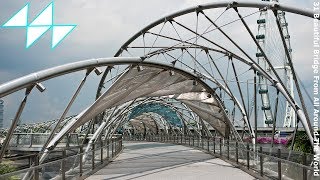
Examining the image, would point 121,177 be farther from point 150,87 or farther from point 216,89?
point 216,89

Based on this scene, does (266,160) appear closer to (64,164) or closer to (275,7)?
(275,7)

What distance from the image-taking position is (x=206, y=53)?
29406mm

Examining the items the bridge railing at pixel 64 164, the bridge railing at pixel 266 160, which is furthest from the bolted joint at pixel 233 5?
the bridge railing at pixel 64 164

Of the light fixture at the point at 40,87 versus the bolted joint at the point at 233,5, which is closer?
the light fixture at the point at 40,87

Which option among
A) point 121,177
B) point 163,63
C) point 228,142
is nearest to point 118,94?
point 163,63

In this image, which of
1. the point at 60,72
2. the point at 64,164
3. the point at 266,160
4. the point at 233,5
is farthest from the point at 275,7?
the point at 64,164

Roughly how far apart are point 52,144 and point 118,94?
7.65 metres

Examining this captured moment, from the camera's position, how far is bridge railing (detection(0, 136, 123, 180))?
10.9 meters

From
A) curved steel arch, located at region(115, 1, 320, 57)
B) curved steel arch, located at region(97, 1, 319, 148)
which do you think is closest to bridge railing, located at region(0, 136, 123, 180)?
curved steel arch, located at region(97, 1, 319, 148)

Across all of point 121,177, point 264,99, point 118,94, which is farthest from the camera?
point 264,99

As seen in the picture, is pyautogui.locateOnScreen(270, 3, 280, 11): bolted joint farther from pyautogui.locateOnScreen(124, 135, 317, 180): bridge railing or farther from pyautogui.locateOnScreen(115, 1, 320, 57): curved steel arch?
pyautogui.locateOnScreen(124, 135, 317, 180): bridge railing

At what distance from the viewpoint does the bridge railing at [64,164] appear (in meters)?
10.9

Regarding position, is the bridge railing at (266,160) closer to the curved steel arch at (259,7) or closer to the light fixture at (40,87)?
the curved steel arch at (259,7)

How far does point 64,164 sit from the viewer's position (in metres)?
13.5
